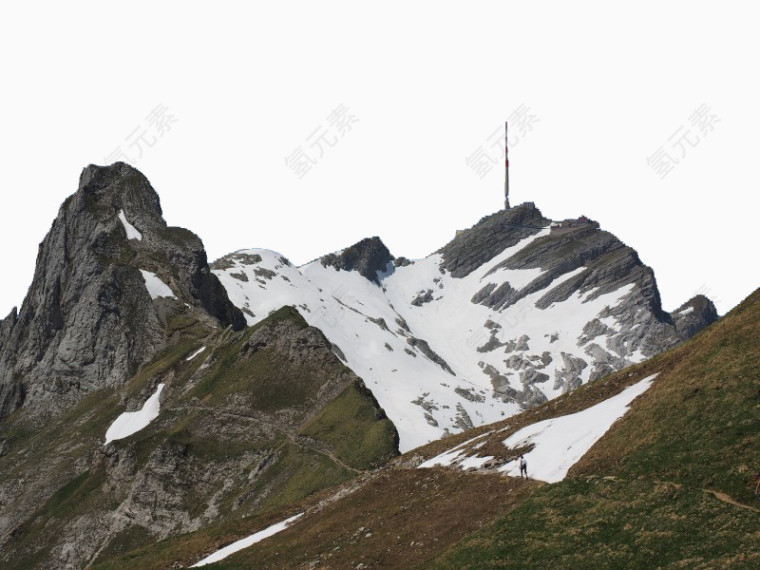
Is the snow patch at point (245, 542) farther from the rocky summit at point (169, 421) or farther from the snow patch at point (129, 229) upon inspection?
the snow patch at point (129, 229)

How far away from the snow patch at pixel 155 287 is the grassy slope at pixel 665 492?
382 ft

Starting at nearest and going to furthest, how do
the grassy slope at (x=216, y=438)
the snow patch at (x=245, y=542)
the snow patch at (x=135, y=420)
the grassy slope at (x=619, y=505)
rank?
the grassy slope at (x=619, y=505), the snow patch at (x=245, y=542), the grassy slope at (x=216, y=438), the snow patch at (x=135, y=420)

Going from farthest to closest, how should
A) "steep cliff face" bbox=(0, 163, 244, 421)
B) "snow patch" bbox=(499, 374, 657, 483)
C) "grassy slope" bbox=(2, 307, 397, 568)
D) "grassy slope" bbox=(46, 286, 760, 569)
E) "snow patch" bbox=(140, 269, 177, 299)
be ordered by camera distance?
"snow patch" bbox=(140, 269, 177, 299), "steep cliff face" bbox=(0, 163, 244, 421), "grassy slope" bbox=(2, 307, 397, 568), "snow patch" bbox=(499, 374, 657, 483), "grassy slope" bbox=(46, 286, 760, 569)

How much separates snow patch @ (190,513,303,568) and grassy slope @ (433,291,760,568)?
24.7 meters

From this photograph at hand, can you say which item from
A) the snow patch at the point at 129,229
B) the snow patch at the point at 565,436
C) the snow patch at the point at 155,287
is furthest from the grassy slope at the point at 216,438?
the snow patch at the point at 565,436

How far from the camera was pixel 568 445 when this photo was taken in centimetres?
4828

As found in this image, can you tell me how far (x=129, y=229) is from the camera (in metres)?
161

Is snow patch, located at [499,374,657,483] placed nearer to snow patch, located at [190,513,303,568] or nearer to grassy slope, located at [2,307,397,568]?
snow patch, located at [190,513,303,568]

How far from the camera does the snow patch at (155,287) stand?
146 metres

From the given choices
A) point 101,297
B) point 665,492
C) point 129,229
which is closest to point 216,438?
point 101,297

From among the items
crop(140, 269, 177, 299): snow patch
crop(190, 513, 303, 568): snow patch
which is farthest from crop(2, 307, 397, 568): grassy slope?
crop(190, 513, 303, 568): snow patch

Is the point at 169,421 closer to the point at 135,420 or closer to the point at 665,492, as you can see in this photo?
the point at 135,420

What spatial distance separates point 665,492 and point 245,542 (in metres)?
36.4

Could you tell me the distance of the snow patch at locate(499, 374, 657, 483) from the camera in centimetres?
4538
